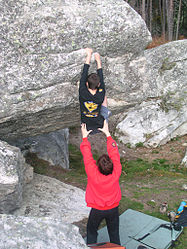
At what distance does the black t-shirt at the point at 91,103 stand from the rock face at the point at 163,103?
33.3 feet

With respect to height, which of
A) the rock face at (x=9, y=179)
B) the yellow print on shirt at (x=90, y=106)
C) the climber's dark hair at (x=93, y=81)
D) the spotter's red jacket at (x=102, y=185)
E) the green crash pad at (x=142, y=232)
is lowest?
the green crash pad at (x=142, y=232)

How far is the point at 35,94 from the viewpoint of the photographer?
6.65 meters

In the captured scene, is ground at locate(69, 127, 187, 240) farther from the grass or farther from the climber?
the climber

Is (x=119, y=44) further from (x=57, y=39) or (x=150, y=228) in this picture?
(x=150, y=228)

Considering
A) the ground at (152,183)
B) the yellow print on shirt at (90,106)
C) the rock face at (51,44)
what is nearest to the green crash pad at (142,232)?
the ground at (152,183)

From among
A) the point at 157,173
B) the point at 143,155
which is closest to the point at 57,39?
the point at 157,173

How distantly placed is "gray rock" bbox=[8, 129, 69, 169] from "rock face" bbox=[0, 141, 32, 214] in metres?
4.46

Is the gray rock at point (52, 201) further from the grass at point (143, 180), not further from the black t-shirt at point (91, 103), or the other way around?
the black t-shirt at point (91, 103)

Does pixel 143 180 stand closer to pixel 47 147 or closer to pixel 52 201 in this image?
pixel 47 147

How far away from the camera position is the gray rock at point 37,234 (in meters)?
3.31

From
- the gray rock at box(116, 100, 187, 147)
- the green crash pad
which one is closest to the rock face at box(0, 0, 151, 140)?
the green crash pad

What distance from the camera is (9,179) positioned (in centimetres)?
616

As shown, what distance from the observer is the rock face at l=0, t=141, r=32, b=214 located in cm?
617

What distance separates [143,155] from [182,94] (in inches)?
190
